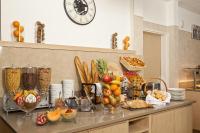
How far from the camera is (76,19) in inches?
106

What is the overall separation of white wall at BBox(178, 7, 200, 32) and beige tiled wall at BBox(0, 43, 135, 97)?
8.20 feet

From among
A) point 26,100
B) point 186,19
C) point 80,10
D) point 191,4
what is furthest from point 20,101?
point 186,19

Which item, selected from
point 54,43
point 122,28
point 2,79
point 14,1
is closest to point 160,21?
point 122,28

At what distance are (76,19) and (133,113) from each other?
4.49 ft

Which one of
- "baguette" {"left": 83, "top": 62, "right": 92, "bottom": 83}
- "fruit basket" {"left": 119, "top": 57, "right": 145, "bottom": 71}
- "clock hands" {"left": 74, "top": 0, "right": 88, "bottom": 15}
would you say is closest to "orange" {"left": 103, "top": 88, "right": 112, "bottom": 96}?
"baguette" {"left": 83, "top": 62, "right": 92, "bottom": 83}

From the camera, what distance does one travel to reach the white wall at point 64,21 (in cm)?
221

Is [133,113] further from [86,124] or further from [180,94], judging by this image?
[180,94]

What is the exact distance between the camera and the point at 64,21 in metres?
2.58

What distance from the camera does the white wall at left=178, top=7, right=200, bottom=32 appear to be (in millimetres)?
4566

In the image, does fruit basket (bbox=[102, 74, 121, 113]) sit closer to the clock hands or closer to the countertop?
the countertop

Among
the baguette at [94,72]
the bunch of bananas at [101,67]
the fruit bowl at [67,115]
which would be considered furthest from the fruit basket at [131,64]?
the fruit bowl at [67,115]

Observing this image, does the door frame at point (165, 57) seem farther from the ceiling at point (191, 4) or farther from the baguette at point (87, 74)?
the baguette at point (87, 74)

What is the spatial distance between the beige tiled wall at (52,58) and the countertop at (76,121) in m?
0.48

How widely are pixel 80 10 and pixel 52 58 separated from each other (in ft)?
2.48
